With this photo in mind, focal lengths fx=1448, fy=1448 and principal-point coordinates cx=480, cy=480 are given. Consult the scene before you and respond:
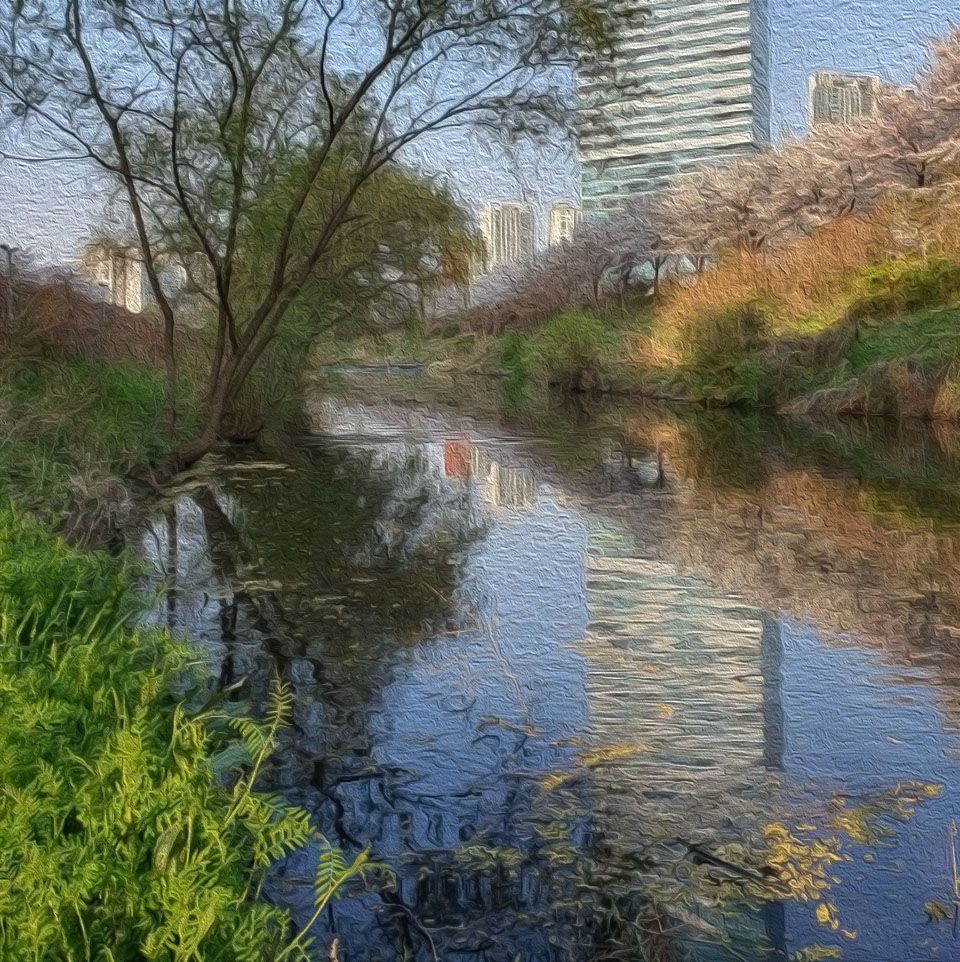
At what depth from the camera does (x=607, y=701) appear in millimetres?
3773

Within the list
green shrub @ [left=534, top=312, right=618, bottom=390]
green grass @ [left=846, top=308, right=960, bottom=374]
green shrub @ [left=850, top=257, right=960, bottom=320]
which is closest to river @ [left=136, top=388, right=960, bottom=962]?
green grass @ [left=846, top=308, right=960, bottom=374]

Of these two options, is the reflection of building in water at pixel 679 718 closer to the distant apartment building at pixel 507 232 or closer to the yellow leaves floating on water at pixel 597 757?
the yellow leaves floating on water at pixel 597 757

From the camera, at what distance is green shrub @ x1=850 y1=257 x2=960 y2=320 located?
1312 centimetres

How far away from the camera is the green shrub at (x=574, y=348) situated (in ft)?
42.4

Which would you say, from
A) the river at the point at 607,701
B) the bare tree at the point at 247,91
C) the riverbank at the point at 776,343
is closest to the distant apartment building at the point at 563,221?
the bare tree at the point at 247,91

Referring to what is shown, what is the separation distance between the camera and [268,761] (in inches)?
120

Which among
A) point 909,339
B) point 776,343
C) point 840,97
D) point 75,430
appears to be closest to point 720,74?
point 840,97

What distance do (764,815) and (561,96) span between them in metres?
6.12

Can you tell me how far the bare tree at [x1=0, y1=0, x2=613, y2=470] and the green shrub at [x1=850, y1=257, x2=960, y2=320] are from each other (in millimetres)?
6020

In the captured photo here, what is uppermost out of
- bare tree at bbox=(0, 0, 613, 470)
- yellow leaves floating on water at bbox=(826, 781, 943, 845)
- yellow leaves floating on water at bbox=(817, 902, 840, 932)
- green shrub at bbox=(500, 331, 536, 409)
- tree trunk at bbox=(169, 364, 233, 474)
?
bare tree at bbox=(0, 0, 613, 470)

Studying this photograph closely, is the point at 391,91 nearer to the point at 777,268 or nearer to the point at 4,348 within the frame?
the point at 4,348

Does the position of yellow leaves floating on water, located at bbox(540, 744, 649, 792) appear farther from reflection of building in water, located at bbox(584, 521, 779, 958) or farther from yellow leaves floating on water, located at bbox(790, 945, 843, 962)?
yellow leaves floating on water, located at bbox(790, 945, 843, 962)

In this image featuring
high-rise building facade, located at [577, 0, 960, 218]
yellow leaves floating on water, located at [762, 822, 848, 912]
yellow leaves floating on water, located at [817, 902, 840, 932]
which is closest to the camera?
yellow leaves floating on water, located at [817, 902, 840, 932]

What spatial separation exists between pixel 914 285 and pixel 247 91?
7.35 meters
